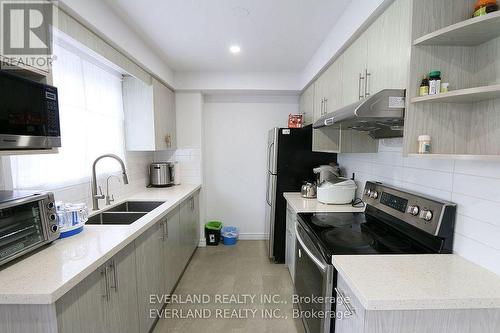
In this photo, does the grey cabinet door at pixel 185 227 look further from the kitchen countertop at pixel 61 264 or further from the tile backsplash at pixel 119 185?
the kitchen countertop at pixel 61 264

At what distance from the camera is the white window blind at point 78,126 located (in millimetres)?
1508

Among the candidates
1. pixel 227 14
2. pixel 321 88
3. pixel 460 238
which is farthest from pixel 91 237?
pixel 321 88

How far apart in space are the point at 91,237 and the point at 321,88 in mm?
2245

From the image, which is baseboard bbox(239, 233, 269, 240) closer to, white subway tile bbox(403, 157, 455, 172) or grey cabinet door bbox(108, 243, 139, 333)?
grey cabinet door bbox(108, 243, 139, 333)

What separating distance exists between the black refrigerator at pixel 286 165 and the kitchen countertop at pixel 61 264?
1.54m

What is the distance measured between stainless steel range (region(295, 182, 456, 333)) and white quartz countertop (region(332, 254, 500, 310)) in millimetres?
100

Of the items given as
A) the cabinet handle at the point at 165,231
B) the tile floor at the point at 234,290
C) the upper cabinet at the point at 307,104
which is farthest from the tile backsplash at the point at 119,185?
the upper cabinet at the point at 307,104

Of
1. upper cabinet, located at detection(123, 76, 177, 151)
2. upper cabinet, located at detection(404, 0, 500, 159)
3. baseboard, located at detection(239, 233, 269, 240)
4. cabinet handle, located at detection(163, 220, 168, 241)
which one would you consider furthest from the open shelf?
baseboard, located at detection(239, 233, 269, 240)

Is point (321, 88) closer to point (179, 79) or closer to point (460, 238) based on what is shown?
point (460, 238)

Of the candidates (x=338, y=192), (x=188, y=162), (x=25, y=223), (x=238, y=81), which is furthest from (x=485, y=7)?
(x=188, y=162)

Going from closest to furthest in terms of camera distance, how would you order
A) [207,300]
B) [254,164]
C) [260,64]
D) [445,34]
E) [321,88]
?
[445,34] → [207,300] → [321,88] → [260,64] → [254,164]

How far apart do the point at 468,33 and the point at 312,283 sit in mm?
1457

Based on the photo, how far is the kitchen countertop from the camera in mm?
827

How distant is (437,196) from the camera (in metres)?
1.27
